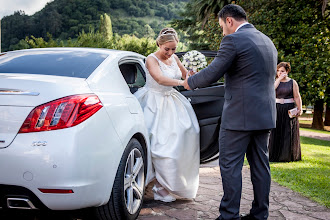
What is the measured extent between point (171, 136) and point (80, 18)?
82.9 metres

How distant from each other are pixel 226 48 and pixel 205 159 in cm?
212

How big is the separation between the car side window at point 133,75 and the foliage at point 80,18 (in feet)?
203

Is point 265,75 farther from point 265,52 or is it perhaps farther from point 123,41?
point 123,41

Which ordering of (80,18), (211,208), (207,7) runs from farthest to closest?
1. (80,18)
2. (207,7)
3. (211,208)

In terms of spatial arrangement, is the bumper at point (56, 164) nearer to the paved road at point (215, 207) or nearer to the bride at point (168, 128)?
the paved road at point (215, 207)

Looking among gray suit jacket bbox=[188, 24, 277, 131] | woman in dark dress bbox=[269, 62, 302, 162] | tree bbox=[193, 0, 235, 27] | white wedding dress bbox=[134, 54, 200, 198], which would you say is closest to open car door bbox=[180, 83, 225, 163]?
white wedding dress bbox=[134, 54, 200, 198]

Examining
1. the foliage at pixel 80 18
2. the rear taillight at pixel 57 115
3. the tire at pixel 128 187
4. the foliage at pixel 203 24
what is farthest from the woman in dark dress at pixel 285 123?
the foliage at pixel 80 18

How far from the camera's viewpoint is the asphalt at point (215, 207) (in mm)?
3961

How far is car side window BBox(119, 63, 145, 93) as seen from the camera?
4.73 m

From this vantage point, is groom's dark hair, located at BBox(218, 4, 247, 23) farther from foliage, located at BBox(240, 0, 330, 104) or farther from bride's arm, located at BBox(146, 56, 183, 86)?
foliage, located at BBox(240, 0, 330, 104)

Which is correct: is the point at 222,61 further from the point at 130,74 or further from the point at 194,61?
the point at 130,74

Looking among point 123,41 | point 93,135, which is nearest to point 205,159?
point 93,135

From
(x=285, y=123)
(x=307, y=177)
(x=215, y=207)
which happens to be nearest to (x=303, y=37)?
(x=285, y=123)

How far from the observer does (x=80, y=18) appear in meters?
82.4
